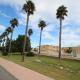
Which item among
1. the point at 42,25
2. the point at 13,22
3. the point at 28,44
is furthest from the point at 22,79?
the point at 28,44

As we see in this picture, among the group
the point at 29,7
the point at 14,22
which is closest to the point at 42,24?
the point at 14,22

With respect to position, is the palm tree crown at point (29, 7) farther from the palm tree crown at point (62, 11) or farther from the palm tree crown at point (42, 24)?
the palm tree crown at point (42, 24)

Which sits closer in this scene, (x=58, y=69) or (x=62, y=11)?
(x=58, y=69)

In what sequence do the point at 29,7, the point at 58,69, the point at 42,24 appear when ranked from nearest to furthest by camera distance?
the point at 58,69 → the point at 29,7 → the point at 42,24

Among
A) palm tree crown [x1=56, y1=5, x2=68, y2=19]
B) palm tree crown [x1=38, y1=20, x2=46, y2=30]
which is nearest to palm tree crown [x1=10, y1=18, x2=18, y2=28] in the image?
palm tree crown [x1=38, y1=20, x2=46, y2=30]

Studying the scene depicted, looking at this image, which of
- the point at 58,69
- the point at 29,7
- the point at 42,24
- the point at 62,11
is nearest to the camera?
the point at 58,69

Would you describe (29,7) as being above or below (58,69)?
above

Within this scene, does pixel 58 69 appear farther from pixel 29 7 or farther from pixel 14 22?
pixel 14 22

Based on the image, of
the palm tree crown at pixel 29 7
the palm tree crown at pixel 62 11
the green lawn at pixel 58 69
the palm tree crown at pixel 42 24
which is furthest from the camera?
the palm tree crown at pixel 42 24

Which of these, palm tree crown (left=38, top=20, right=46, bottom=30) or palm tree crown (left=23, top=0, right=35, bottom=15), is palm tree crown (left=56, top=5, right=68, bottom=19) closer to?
palm tree crown (left=23, top=0, right=35, bottom=15)

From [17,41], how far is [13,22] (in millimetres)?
31642

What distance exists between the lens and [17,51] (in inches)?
5108

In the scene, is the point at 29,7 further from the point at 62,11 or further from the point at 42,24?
the point at 42,24

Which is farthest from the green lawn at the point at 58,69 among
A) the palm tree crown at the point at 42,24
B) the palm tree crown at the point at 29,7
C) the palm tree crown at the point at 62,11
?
the palm tree crown at the point at 42,24
